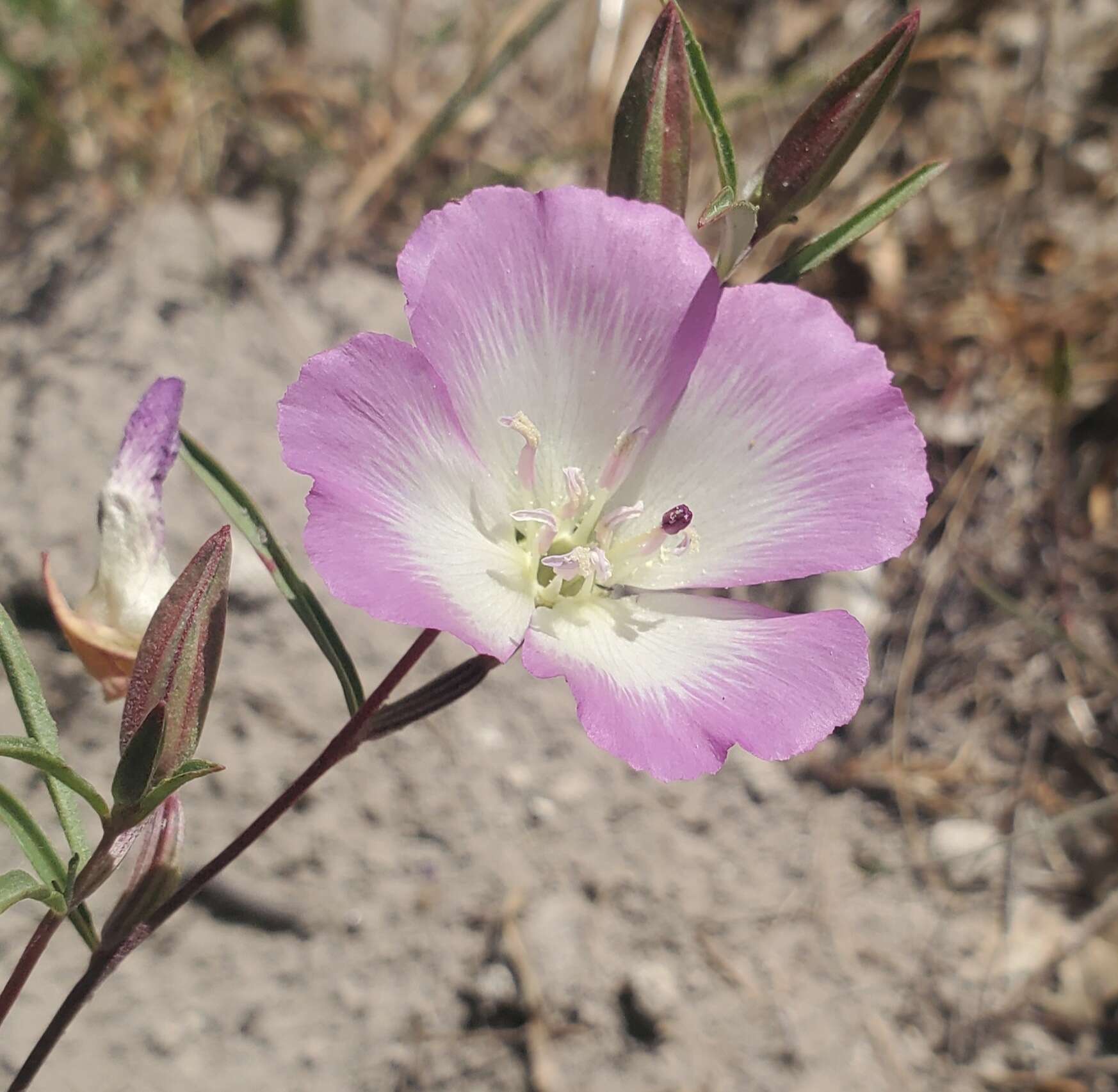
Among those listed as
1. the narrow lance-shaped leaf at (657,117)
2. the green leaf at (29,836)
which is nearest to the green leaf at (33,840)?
the green leaf at (29,836)

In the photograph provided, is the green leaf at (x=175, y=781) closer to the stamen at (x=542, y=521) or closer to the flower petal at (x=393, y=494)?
the flower petal at (x=393, y=494)

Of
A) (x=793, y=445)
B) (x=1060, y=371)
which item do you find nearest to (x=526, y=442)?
(x=793, y=445)

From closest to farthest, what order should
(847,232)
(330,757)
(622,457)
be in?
(330,757) → (847,232) → (622,457)

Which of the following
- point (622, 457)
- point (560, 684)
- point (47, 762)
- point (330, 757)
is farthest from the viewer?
point (560, 684)

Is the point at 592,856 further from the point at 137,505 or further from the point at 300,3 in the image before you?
the point at 300,3

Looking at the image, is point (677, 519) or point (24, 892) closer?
point (24, 892)

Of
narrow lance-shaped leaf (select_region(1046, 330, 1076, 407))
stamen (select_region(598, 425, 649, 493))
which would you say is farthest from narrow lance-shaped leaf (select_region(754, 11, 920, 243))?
narrow lance-shaped leaf (select_region(1046, 330, 1076, 407))

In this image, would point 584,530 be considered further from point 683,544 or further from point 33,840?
point 33,840
